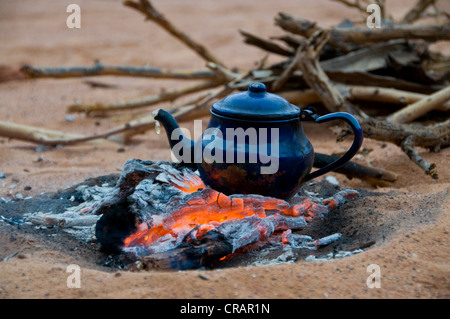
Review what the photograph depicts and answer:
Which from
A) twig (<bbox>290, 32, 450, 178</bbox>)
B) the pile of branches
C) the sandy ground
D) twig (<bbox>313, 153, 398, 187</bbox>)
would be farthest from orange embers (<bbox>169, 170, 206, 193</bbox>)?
the pile of branches

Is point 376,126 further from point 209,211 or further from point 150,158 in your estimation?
point 150,158

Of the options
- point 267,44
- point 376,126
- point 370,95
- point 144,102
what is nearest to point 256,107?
point 376,126

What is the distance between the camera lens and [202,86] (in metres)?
6.00

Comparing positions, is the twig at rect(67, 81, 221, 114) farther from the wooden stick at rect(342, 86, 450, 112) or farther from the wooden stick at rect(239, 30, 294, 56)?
the wooden stick at rect(342, 86, 450, 112)

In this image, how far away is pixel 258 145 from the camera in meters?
2.54

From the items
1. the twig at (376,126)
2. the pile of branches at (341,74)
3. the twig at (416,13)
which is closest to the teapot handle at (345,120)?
the twig at (376,126)

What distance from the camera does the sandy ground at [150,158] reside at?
82.3 inches

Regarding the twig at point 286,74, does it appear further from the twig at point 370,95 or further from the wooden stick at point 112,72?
the wooden stick at point 112,72

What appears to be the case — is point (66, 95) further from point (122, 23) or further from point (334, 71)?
point (122, 23)

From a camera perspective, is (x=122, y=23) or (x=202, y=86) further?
(x=122, y=23)

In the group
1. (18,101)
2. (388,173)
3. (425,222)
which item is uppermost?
(425,222)

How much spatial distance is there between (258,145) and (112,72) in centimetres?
359

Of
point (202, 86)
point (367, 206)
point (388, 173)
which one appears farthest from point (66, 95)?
point (367, 206)
